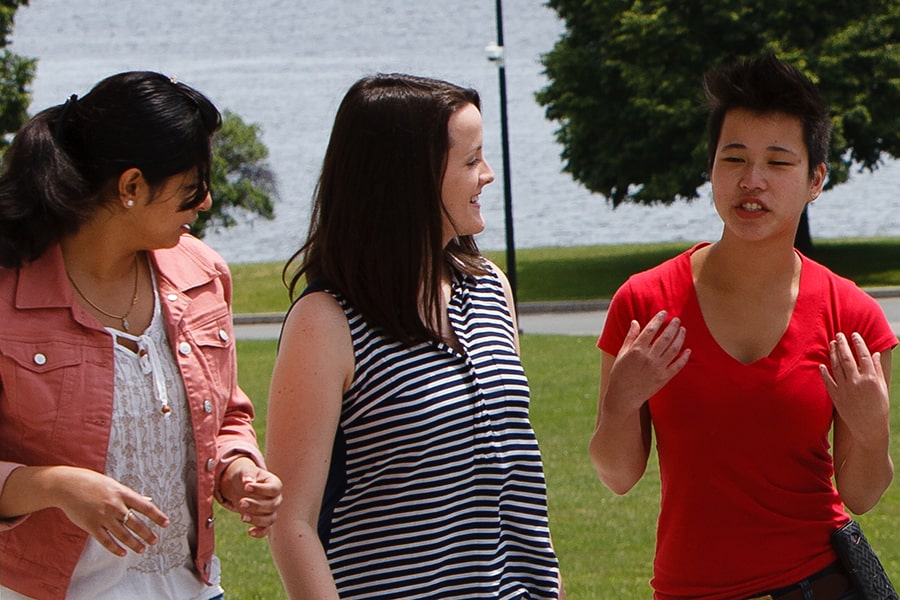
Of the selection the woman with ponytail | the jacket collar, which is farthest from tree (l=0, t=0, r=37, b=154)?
the woman with ponytail

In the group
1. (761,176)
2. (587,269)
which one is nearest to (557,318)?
(587,269)

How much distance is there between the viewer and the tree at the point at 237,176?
36.4 m

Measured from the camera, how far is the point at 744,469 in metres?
2.94

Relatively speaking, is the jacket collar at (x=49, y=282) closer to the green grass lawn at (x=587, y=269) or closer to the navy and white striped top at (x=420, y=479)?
the navy and white striped top at (x=420, y=479)

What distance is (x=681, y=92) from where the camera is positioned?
100ft

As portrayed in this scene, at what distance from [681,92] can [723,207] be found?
28.2m

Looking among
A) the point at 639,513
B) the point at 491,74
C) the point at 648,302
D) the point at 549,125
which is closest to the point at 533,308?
the point at 639,513

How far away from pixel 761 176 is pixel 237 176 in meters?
36.8

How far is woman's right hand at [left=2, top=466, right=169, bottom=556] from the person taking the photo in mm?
2355

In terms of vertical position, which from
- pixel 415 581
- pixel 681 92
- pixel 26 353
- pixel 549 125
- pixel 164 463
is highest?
pixel 26 353

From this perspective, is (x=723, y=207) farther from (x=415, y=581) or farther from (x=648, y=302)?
(x=415, y=581)

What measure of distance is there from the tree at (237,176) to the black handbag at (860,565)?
33140 millimetres

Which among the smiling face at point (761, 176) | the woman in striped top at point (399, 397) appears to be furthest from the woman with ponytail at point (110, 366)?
the smiling face at point (761, 176)

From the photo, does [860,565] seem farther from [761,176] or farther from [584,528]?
[584,528]
